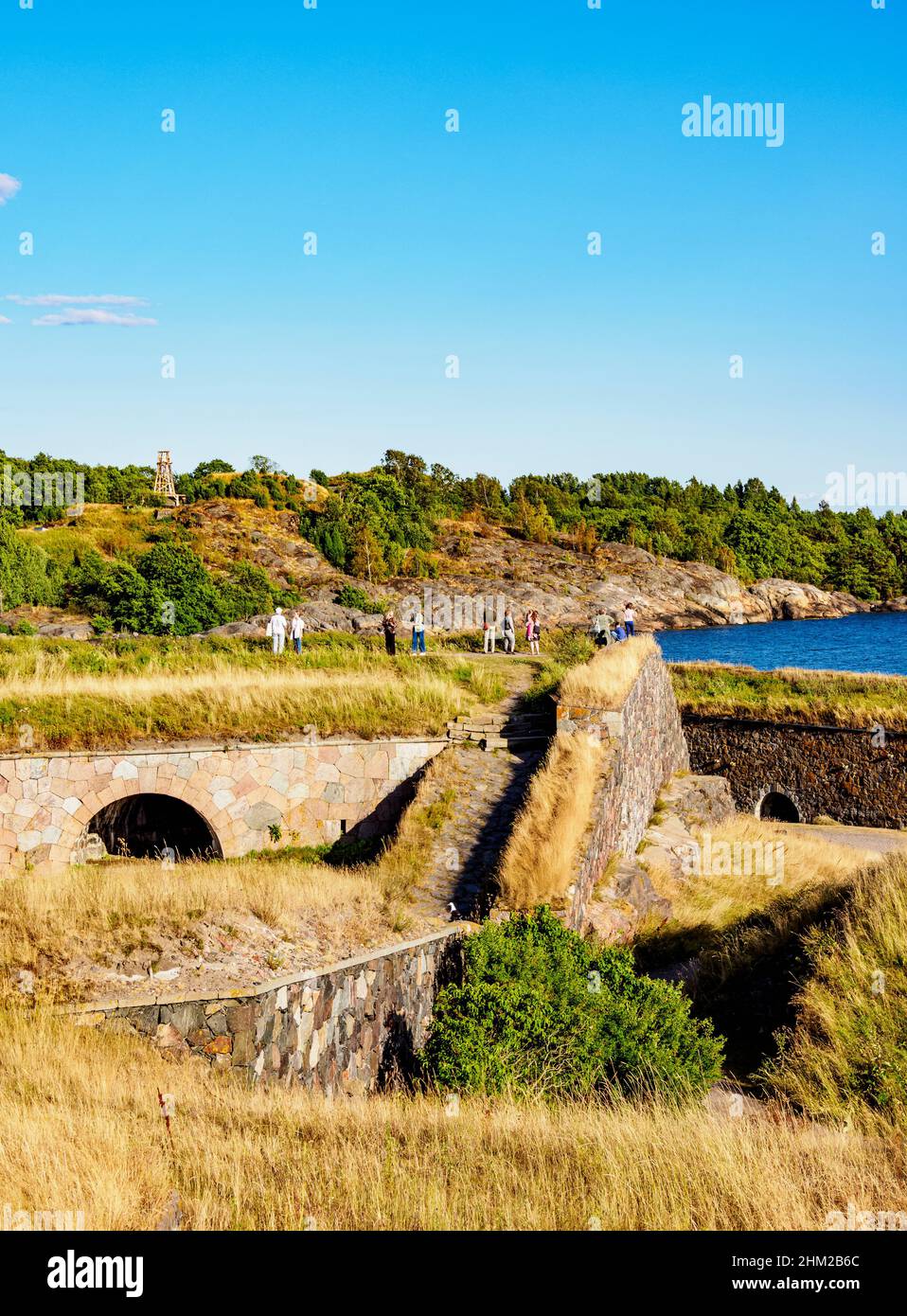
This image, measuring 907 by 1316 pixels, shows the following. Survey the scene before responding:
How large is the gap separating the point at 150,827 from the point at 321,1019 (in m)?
11.2

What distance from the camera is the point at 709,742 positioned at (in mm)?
35344

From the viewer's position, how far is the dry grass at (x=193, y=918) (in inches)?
392

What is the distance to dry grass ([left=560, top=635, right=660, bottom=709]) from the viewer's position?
17875mm

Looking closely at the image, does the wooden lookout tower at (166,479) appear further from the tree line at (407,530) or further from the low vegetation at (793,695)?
the low vegetation at (793,695)

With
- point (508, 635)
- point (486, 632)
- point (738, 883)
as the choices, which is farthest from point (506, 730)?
point (508, 635)

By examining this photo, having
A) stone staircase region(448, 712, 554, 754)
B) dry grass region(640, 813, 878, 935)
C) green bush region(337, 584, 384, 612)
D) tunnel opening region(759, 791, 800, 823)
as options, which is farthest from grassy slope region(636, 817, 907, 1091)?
green bush region(337, 584, 384, 612)

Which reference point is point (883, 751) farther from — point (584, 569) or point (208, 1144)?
point (584, 569)

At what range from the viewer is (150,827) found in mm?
20172

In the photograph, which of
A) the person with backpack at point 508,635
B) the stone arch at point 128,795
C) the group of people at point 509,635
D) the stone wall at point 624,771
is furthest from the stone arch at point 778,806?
the stone arch at point 128,795

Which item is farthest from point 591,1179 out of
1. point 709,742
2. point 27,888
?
point 709,742

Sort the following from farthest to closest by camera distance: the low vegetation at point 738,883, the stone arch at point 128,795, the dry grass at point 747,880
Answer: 1. the stone arch at point 128,795
2. the dry grass at point 747,880
3. the low vegetation at point 738,883

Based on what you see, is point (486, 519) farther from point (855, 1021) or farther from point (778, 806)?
point (855, 1021)

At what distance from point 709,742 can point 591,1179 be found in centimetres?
3044

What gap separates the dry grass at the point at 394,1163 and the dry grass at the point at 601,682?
34.4 ft
